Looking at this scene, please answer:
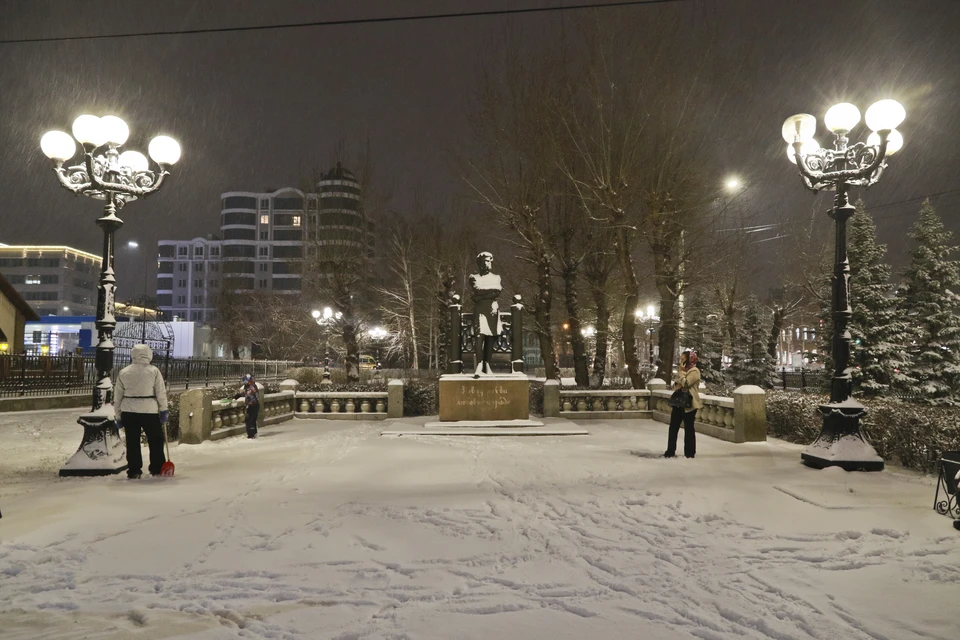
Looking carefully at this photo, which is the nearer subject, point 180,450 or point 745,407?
point 180,450

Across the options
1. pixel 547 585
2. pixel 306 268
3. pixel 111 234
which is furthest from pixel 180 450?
pixel 306 268

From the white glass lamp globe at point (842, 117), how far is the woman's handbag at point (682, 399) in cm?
485

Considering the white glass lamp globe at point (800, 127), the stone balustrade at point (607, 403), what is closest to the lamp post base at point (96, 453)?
the stone balustrade at point (607, 403)

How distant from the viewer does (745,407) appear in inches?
468

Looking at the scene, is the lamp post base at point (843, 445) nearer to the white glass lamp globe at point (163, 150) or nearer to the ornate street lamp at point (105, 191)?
the ornate street lamp at point (105, 191)

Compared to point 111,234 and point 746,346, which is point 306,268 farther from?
point 746,346

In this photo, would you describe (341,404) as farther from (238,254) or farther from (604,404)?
(238,254)

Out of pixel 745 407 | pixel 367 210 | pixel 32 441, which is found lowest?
pixel 32 441

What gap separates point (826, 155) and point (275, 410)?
1369 centimetres

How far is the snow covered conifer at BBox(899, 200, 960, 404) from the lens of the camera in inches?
898

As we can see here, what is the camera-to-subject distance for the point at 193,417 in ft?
39.4

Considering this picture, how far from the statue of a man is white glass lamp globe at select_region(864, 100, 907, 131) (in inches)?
338

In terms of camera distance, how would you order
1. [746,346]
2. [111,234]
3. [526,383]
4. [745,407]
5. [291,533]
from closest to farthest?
[291,533] → [111,234] → [745,407] → [526,383] → [746,346]

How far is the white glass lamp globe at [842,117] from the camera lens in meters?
9.48
